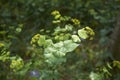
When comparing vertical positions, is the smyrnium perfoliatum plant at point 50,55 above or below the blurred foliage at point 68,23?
above

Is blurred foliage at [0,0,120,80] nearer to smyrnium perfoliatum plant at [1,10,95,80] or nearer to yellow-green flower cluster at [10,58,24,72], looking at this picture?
smyrnium perfoliatum plant at [1,10,95,80]

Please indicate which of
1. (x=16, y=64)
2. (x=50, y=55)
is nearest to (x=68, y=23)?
(x=16, y=64)

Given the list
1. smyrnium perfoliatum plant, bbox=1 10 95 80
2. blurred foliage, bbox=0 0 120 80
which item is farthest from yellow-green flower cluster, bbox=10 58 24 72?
blurred foliage, bbox=0 0 120 80

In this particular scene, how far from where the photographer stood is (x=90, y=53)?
3512mm

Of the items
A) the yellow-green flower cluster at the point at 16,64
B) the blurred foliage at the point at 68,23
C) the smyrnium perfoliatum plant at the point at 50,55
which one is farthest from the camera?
the blurred foliage at the point at 68,23

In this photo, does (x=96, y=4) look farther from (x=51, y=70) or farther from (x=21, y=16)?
(x=51, y=70)

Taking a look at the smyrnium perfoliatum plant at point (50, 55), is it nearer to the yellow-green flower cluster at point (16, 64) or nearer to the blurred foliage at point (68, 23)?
the yellow-green flower cluster at point (16, 64)

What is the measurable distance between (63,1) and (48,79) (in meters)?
2.50

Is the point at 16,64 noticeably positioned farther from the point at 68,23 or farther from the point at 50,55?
the point at 68,23

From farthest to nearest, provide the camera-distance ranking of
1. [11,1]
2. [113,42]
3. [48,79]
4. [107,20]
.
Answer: [11,1] < [107,20] < [113,42] < [48,79]

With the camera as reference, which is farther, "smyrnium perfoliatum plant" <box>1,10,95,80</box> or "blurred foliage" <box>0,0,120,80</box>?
"blurred foliage" <box>0,0,120,80</box>

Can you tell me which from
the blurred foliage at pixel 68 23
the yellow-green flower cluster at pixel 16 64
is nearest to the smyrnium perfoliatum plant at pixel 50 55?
the yellow-green flower cluster at pixel 16 64

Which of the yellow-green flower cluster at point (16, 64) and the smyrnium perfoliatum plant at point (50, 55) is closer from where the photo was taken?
the smyrnium perfoliatum plant at point (50, 55)

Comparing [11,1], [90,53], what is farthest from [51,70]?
[11,1]
